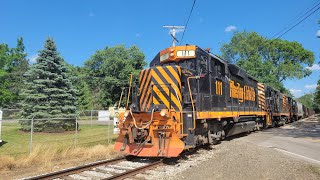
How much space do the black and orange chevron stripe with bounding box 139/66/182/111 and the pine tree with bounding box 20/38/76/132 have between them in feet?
40.0

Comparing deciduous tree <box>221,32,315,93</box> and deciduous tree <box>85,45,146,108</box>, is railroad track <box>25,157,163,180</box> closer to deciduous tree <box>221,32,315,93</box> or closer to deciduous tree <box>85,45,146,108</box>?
deciduous tree <box>85,45,146,108</box>

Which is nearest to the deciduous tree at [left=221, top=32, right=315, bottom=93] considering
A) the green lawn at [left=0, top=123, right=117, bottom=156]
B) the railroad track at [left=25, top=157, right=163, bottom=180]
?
the green lawn at [left=0, top=123, right=117, bottom=156]

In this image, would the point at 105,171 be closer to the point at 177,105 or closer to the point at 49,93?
the point at 177,105

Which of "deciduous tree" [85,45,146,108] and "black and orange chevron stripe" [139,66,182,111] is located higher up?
"deciduous tree" [85,45,146,108]

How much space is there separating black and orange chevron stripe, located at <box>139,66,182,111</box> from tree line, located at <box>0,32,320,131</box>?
1244cm

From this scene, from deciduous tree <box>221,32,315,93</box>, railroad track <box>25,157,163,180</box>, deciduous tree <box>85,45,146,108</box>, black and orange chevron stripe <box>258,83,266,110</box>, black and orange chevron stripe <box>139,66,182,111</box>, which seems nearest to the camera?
railroad track <box>25,157,163,180</box>

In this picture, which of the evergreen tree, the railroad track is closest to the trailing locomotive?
the railroad track

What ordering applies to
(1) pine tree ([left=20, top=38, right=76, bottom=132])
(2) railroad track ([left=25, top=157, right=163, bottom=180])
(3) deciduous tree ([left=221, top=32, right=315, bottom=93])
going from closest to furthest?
(2) railroad track ([left=25, top=157, right=163, bottom=180]) → (1) pine tree ([left=20, top=38, right=76, bottom=132]) → (3) deciduous tree ([left=221, top=32, right=315, bottom=93])

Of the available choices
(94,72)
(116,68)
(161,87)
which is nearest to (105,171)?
(161,87)

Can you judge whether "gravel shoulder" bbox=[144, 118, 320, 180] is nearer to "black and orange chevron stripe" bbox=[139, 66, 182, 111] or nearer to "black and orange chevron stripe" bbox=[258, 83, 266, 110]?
"black and orange chevron stripe" bbox=[139, 66, 182, 111]

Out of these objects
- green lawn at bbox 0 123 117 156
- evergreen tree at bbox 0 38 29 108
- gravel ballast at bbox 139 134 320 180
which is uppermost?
evergreen tree at bbox 0 38 29 108

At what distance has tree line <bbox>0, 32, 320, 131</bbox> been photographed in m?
21.7

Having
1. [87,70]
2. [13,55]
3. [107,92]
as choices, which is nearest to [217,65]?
→ [107,92]

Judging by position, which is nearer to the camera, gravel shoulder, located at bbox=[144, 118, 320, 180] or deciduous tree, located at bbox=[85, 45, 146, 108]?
gravel shoulder, located at bbox=[144, 118, 320, 180]
